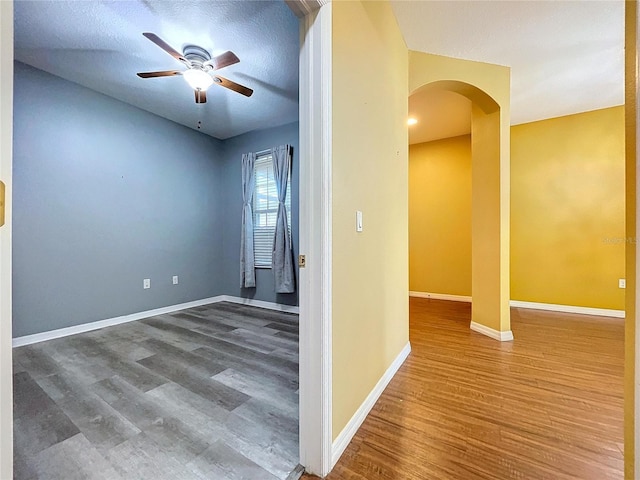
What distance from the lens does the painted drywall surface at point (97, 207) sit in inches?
100

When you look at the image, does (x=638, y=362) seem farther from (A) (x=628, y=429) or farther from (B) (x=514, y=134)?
(B) (x=514, y=134)

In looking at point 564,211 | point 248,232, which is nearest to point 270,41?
point 248,232

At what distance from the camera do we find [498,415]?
4.91 feet

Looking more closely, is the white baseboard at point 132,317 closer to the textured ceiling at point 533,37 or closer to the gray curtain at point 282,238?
the gray curtain at point 282,238

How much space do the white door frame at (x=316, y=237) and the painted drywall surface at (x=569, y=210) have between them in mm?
3966

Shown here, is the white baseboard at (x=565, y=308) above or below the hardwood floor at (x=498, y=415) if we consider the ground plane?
above

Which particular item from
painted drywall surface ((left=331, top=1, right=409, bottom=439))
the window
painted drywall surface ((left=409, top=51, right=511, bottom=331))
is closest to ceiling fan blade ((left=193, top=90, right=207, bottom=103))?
the window

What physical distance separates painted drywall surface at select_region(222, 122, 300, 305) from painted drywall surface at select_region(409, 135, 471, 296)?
2350mm

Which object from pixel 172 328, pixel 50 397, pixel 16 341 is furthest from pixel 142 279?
pixel 50 397

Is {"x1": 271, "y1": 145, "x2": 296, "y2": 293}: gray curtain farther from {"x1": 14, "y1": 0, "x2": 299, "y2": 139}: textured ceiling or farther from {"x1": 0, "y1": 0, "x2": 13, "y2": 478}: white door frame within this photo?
{"x1": 0, "y1": 0, "x2": 13, "y2": 478}: white door frame

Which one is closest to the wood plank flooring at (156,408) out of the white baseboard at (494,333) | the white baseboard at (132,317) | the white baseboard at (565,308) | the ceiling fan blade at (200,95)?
the white baseboard at (132,317)

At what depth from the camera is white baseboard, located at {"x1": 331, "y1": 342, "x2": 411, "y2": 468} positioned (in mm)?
1202

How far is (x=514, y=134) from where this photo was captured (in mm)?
3900

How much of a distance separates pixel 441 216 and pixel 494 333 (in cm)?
237
